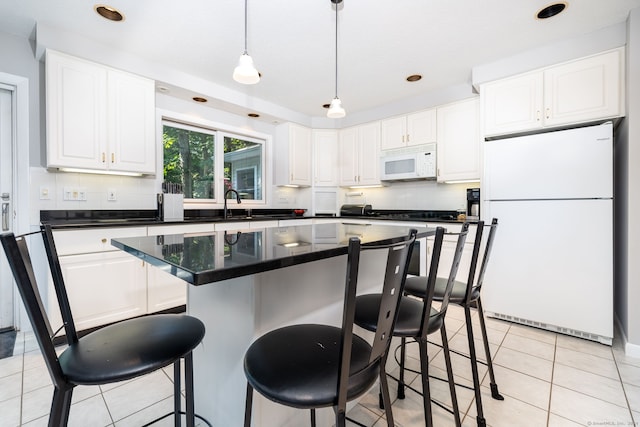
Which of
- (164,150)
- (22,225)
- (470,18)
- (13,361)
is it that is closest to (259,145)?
(164,150)

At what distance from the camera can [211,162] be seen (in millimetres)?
3826

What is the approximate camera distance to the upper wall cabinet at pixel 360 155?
421 centimetres

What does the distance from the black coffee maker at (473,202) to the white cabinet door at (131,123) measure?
3404 mm

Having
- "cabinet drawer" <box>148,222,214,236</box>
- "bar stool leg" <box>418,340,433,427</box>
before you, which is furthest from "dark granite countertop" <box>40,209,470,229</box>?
"bar stool leg" <box>418,340,433,427</box>

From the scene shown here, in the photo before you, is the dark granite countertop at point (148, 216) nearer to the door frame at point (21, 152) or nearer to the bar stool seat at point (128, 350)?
the door frame at point (21, 152)

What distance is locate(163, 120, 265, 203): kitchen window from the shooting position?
11.3ft

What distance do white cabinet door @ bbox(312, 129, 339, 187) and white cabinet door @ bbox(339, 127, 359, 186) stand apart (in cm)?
10

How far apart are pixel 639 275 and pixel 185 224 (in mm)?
3716

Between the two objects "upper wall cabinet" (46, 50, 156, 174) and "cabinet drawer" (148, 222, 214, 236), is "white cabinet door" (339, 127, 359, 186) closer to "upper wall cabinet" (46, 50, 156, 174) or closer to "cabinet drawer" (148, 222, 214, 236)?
"cabinet drawer" (148, 222, 214, 236)

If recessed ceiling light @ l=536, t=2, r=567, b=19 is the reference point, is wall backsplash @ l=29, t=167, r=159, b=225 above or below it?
below

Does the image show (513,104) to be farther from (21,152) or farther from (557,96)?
(21,152)

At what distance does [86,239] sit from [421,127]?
3.73m

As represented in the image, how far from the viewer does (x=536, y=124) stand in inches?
101

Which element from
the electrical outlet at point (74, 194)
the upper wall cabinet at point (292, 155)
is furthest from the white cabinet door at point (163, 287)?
the upper wall cabinet at point (292, 155)
